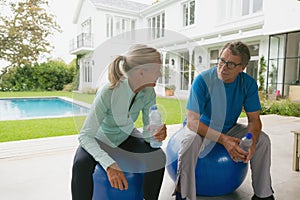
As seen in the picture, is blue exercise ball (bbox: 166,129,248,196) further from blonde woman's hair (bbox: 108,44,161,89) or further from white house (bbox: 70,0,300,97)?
blonde woman's hair (bbox: 108,44,161,89)

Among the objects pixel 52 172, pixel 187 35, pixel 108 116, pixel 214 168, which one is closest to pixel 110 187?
pixel 108 116

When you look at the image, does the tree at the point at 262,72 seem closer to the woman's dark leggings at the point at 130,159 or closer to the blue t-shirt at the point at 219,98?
the blue t-shirt at the point at 219,98

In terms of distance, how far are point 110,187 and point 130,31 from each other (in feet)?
2.55

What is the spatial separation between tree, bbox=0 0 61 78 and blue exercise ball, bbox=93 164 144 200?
1126 centimetres

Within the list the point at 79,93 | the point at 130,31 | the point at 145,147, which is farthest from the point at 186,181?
the point at 130,31

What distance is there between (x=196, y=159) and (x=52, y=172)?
4.53 ft

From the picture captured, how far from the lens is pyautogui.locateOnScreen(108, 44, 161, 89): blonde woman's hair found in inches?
43.9

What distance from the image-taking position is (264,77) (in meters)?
6.98

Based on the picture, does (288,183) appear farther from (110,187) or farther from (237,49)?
(110,187)

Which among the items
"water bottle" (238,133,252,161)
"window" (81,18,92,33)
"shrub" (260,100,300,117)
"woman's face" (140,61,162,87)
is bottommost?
"shrub" (260,100,300,117)

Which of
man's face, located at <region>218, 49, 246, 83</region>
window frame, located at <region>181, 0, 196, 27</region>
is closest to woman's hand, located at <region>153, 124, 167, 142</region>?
man's face, located at <region>218, 49, 246, 83</region>

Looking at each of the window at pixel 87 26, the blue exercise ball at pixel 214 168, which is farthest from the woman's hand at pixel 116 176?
the window at pixel 87 26

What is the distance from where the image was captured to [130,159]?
1.31 meters

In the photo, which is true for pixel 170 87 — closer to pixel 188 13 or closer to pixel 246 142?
pixel 246 142
